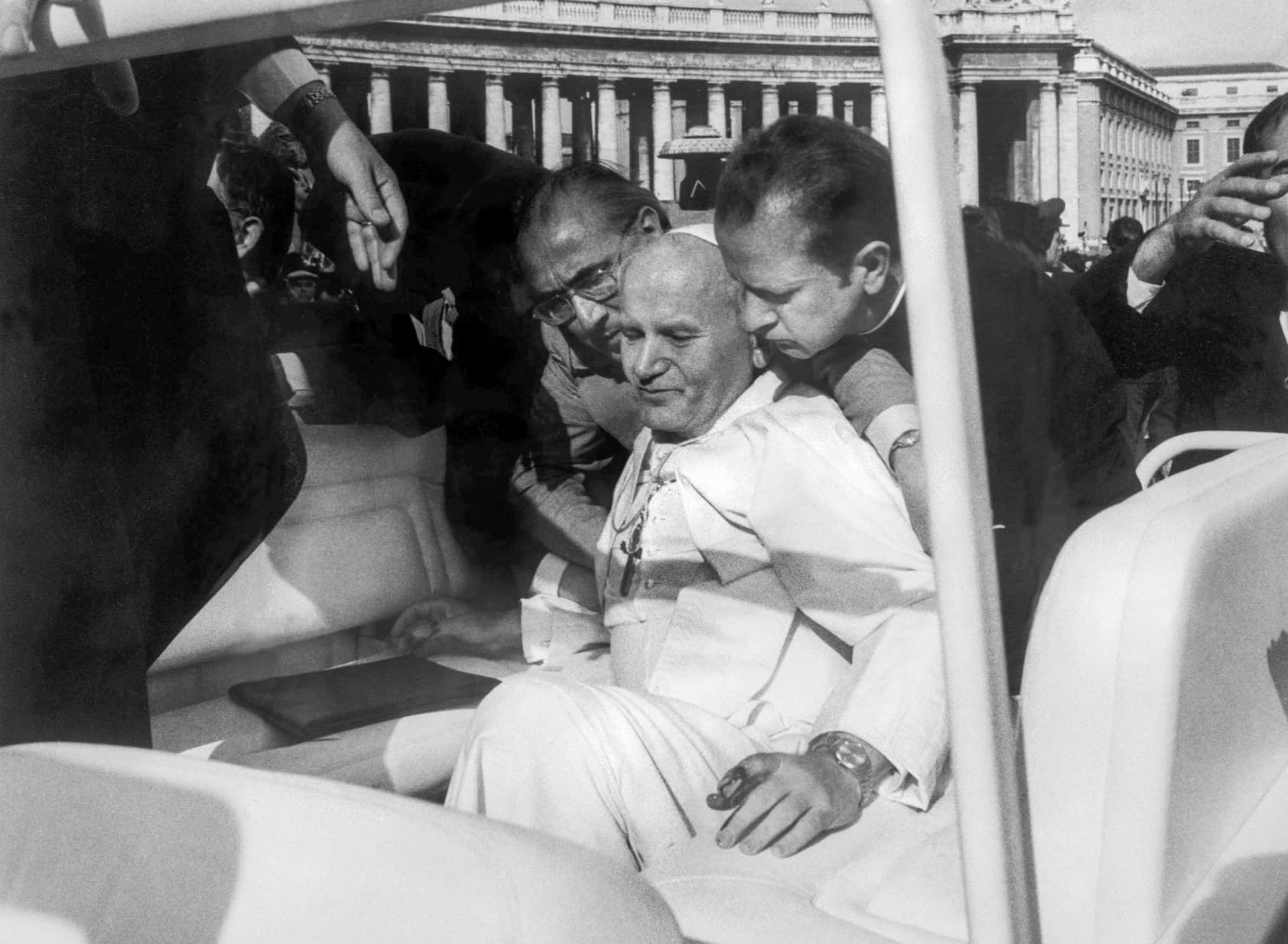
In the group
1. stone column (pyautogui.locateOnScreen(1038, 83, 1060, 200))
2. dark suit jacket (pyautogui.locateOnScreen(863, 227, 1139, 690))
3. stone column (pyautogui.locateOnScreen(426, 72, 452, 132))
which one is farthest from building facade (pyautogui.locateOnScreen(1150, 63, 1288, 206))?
stone column (pyautogui.locateOnScreen(426, 72, 452, 132))

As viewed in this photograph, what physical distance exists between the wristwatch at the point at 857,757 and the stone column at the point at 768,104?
2.56 ft

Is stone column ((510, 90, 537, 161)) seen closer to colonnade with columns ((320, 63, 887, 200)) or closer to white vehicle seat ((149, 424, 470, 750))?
colonnade with columns ((320, 63, 887, 200))

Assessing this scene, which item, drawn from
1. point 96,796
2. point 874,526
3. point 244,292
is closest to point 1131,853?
point 874,526

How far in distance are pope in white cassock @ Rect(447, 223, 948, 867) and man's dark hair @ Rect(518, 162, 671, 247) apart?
0.72 ft

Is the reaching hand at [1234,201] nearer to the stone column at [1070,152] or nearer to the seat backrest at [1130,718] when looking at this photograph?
the stone column at [1070,152]

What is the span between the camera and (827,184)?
1.72 meters

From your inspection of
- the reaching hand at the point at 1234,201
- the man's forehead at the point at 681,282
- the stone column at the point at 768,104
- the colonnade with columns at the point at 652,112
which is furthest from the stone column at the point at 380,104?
the reaching hand at the point at 1234,201

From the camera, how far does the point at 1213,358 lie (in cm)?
241

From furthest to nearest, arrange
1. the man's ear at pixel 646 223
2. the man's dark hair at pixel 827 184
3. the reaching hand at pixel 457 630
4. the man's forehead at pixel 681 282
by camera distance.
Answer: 1. the reaching hand at pixel 457 630
2. the man's ear at pixel 646 223
3. the man's forehead at pixel 681 282
4. the man's dark hair at pixel 827 184

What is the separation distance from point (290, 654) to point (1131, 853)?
1.90 m

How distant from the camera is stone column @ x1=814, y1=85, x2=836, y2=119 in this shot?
1670mm

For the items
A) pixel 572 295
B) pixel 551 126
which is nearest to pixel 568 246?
pixel 572 295

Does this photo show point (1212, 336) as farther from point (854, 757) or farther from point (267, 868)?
point (267, 868)

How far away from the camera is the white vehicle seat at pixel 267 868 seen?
0.88 meters
